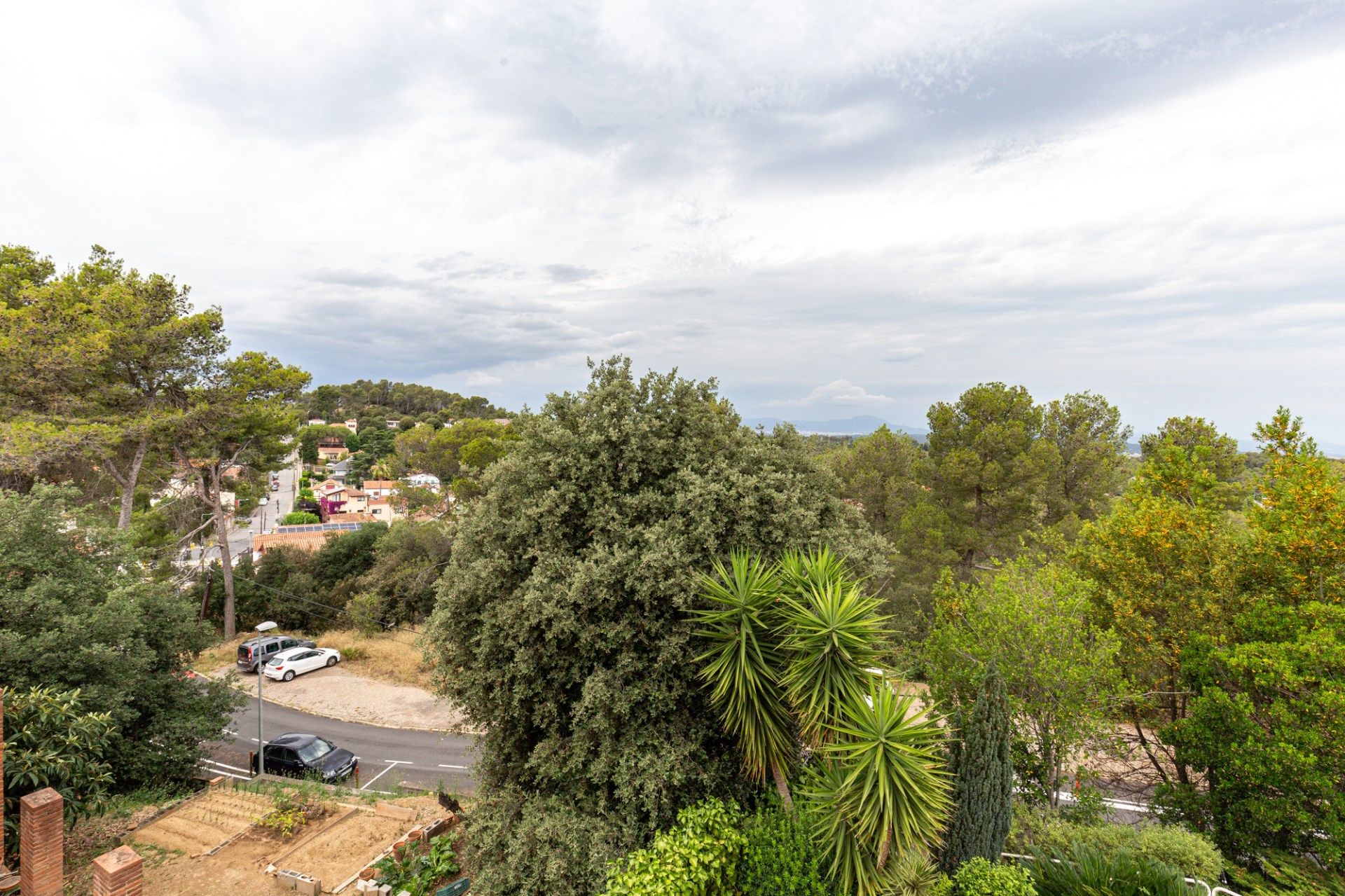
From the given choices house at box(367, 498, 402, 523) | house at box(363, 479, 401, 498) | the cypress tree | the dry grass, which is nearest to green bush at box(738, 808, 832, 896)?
the cypress tree

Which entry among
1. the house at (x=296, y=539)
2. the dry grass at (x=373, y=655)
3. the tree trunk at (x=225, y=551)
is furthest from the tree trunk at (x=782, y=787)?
the house at (x=296, y=539)

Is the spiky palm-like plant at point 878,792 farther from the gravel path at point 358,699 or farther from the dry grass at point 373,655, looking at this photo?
the dry grass at point 373,655

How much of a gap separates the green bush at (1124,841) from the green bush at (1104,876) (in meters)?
0.19

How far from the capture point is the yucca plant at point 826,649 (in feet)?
21.9

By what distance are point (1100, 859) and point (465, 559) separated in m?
9.79

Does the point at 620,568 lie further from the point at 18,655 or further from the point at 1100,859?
the point at 18,655

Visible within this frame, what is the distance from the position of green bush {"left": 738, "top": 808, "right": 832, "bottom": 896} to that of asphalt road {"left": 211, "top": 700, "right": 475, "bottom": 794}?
30.4 ft

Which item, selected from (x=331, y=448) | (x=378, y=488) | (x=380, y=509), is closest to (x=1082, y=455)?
(x=380, y=509)

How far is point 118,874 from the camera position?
6543 mm

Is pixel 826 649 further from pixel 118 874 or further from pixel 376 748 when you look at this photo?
pixel 376 748

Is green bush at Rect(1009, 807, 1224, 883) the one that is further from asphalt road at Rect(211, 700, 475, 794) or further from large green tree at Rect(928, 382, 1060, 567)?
asphalt road at Rect(211, 700, 475, 794)

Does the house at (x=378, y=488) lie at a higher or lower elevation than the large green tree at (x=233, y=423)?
lower

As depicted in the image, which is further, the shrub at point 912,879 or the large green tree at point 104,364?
the large green tree at point 104,364

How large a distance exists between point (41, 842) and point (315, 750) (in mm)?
8948
